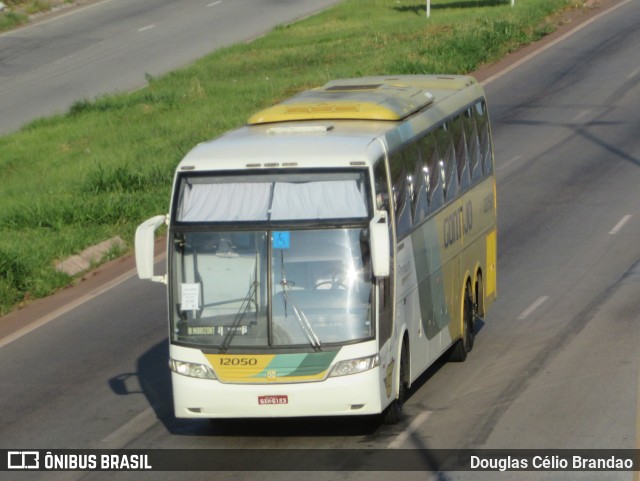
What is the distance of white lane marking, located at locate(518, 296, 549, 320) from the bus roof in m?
3.05

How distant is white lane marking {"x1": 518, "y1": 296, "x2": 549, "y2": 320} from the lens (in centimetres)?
1906

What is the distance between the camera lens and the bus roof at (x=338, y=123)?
13.5 metres

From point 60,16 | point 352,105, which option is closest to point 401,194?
Answer: point 352,105

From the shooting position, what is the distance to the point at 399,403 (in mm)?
14148


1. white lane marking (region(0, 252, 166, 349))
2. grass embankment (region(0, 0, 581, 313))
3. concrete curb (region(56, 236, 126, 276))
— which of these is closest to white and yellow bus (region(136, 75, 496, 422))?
white lane marking (region(0, 252, 166, 349))

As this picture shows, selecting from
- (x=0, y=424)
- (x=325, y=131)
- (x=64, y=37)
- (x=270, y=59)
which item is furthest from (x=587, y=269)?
(x=64, y=37)

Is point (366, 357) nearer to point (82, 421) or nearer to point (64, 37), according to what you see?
point (82, 421)

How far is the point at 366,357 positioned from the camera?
43.1 feet

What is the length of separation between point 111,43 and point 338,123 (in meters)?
37.3

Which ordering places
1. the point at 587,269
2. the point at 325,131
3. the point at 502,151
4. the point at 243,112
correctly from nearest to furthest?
the point at 325,131 → the point at 587,269 → the point at 502,151 → the point at 243,112

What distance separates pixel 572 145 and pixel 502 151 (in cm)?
160

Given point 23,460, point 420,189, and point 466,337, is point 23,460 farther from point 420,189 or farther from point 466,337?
point 466,337

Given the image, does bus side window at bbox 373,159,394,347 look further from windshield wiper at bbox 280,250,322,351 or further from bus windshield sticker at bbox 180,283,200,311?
bus windshield sticker at bbox 180,283,200,311

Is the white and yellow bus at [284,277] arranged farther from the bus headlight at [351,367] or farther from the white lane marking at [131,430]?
the white lane marking at [131,430]
